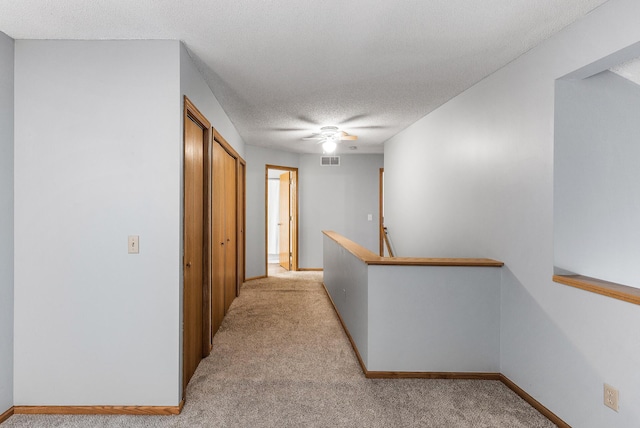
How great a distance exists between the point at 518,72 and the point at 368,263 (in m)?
1.71

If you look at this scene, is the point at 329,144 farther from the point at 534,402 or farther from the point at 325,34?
the point at 534,402

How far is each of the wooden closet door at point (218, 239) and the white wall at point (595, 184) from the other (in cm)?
278

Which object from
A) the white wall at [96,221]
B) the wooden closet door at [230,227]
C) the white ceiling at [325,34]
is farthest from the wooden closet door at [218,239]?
the white wall at [96,221]

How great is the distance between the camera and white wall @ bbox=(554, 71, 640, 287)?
2260mm

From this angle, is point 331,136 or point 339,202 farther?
point 339,202

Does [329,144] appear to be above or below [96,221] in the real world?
above

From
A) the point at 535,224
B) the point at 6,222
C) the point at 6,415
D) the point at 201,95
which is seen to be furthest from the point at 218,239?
the point at 535,224

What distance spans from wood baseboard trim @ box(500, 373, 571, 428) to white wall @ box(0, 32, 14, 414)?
10.7 ft

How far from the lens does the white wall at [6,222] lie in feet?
7.41

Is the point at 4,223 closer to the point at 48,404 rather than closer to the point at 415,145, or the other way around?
the point at 48,404

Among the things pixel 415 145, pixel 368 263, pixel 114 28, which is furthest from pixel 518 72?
pixel 114 28

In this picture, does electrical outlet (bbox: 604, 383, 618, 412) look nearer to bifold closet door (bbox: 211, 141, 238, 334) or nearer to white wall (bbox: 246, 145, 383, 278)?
bifold closet door (bbox: 211, 141, 238, 334)

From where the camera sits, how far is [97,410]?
2.34m

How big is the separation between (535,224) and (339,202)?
510 cm
